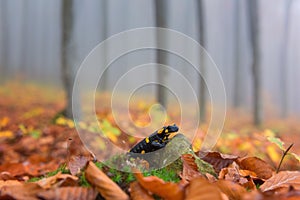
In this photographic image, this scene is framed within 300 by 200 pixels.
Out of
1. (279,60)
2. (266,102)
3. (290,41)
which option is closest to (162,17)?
(266,102)

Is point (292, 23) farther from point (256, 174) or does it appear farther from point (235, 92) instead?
point (256, 174)

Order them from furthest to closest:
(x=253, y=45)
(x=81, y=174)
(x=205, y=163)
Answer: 1. (x=253, y=45)
2. (x=205, y=163)
3. (x=81, y=174)

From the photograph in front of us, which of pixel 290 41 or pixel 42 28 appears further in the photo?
pixel 42 28

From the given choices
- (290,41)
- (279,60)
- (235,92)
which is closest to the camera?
(235,92)

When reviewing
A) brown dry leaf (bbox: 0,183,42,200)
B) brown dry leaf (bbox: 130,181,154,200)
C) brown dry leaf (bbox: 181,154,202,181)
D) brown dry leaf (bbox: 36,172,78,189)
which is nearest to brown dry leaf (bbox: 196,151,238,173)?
brown dry leaf (bbox: 181,154,202,181)

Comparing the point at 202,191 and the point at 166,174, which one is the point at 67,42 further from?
the point at 202,191

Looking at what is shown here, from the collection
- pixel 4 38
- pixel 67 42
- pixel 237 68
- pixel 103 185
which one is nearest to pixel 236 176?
pixel 103 185
